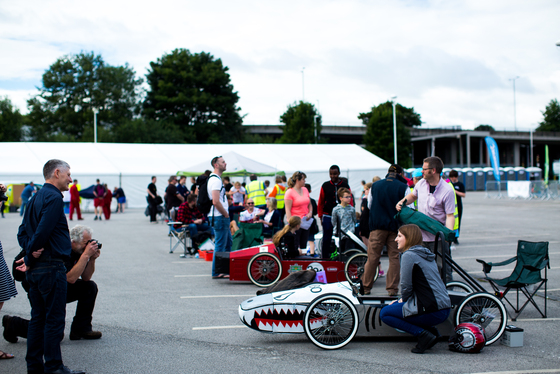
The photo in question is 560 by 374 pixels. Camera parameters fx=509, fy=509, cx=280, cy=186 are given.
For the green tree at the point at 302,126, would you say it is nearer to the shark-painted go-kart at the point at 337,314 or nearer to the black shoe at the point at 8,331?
the shark-painted go-kart at the point at 337,314

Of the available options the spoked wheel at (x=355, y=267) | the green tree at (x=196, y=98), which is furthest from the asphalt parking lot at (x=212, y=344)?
the green tree at (x=196, y=98)

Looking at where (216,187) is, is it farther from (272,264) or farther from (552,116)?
(552,116)

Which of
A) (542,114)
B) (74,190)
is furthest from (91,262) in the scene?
(542,114)

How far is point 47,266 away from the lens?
13.3ft

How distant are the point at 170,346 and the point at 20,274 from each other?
1534 mm

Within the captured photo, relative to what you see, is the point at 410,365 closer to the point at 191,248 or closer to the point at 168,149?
the point at 191,248

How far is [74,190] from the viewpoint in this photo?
70.0 ft

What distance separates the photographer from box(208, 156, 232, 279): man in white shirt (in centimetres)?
817

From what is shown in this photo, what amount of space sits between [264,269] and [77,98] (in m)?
60.7

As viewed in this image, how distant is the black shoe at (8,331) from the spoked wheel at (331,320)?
9.44 ft

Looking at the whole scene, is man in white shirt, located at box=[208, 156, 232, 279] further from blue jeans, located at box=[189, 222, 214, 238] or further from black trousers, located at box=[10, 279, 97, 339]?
black trousers, located at box=[10, 279, 97, 339]

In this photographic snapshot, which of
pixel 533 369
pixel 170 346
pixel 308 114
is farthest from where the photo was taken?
pixel 308 114

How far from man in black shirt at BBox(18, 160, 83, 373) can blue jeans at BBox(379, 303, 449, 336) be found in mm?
2863

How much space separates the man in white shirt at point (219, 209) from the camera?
8172mm
